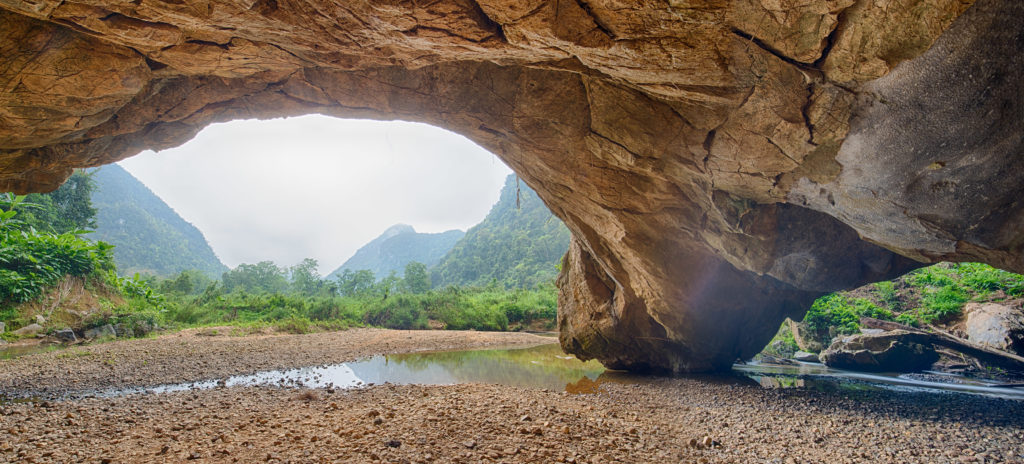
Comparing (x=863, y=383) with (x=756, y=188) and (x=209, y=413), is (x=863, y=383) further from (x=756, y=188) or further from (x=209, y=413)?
(x=209, y=413)

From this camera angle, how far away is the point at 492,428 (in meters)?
4.20

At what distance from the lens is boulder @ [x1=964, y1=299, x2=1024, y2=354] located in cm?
1045

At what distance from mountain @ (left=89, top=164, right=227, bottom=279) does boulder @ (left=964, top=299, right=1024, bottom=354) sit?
8442cm

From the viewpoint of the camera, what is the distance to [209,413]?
4.98 meters

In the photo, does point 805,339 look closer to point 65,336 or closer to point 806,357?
point 806,357

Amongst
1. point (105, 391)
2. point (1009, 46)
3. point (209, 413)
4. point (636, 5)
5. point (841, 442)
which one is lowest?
point (105, 391)

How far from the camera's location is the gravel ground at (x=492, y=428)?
3.62 metres

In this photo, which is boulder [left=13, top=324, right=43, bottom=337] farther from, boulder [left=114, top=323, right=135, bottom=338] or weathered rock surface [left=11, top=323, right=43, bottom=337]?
boulder [left=114, top=323, right=135, bottom=338]

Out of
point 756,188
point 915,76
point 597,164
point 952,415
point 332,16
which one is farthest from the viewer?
point 597,164

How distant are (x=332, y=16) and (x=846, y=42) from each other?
4628mm

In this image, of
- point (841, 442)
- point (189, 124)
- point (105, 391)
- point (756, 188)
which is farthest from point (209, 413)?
point (756, 188)

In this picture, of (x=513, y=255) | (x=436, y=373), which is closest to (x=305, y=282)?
(x=513, y=255)

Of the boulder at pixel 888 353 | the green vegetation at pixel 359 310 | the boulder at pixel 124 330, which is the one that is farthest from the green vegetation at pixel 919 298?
the boulder at pixel 124 330

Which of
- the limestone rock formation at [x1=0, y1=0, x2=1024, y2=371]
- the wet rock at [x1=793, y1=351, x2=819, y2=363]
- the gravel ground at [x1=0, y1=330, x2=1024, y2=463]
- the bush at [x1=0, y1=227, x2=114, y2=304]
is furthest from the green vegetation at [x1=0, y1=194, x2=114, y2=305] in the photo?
the wet rock at [x1=793, y1=351, x2=819, y2=363]
